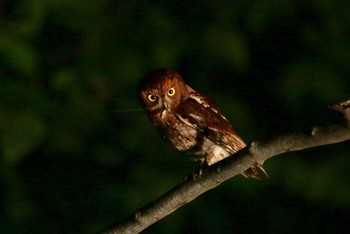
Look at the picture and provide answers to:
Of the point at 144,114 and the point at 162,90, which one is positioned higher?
the point at 144,114

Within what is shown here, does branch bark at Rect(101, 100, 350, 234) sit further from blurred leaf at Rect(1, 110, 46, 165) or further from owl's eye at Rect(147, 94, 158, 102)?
blurred leaf at Rect(1, 110, 46, 165)

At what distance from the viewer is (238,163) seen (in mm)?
2297

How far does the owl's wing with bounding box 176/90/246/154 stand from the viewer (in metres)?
3.15

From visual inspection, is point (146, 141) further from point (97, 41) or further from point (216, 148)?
point (216, 148)

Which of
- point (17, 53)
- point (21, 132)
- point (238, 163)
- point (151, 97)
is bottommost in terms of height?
point (238, 163)

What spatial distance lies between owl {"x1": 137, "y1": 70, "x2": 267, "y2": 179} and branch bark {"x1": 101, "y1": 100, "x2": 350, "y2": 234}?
0.73 m

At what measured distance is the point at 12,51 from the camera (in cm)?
392

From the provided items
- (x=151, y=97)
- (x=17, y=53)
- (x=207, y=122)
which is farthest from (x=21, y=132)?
(x=207, y=122)

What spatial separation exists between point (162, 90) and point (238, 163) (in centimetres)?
86

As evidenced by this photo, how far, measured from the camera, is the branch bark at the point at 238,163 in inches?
83.0

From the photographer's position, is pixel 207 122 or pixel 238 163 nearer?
pixel 238 163

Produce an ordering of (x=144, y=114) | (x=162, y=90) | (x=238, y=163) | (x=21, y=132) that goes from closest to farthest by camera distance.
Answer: (x=238, y=163), (x=162, y=90), (x=21, y=132), (x=144, y=114)

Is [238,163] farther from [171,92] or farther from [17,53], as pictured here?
[17,53]

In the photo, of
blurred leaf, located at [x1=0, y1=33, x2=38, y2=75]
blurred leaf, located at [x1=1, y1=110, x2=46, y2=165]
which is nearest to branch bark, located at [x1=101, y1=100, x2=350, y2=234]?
blurred leaf, located at [x1=1, y1=110, x2=46, y2=165]
